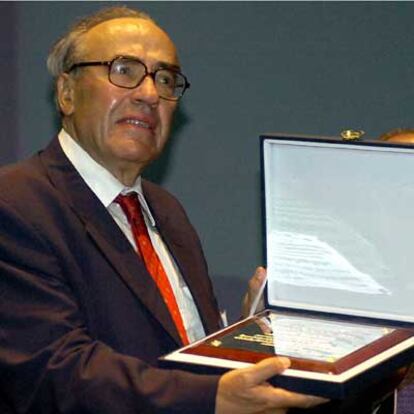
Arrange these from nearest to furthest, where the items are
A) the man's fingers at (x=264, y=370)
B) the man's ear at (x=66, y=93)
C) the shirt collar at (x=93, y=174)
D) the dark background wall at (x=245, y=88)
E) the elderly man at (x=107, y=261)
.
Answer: the man's fingers at (x=264, y=370) < the elderly man at (x=107, y=261) < the shirt collar at (x=93, y=174) < the man's ear at (x=66, y=93) < the dark background wall at (x=245, y=88)

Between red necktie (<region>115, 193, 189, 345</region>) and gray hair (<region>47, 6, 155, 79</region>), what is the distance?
0.27 m

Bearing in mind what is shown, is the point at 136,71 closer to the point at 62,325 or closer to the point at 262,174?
the point at 262,174

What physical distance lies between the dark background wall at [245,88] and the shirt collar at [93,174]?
2.44ft

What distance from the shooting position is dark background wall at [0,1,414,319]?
259 cm

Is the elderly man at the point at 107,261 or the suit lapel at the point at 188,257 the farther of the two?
the suit lapel at the point at 188,257

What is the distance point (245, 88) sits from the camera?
2621 millimetres

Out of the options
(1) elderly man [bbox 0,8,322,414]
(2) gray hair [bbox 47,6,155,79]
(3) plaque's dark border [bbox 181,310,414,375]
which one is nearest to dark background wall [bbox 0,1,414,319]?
(1) elderly man [bbox 0,8,322,414]

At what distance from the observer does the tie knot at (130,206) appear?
6.00ft

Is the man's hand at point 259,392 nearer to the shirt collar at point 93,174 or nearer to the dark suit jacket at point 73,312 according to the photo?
the dark suit jacket at point 73,312

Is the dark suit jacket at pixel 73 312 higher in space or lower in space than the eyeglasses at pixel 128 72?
lower

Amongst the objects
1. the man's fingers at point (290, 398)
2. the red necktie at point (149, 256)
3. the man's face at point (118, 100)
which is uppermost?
the man's face at point (118, 100)

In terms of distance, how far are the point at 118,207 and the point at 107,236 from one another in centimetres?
14

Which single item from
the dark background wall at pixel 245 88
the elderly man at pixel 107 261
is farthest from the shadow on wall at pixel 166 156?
the elderly man at pixel 107 261

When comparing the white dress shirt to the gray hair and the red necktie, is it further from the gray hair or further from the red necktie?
the gray hair
